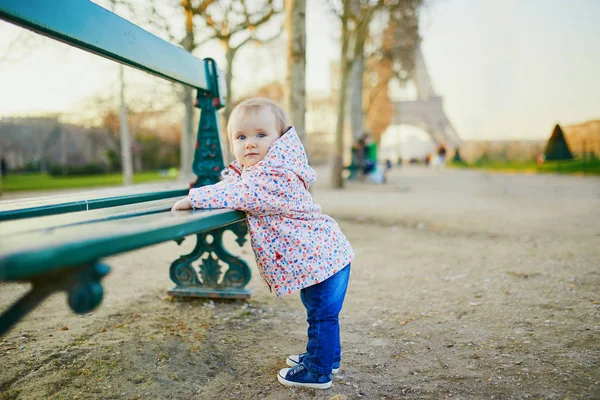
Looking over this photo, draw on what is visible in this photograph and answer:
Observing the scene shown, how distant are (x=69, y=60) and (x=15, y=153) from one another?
14.1 m

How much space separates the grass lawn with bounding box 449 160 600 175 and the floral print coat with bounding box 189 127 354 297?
17129mm

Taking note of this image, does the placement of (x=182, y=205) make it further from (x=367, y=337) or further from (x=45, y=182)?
(x=45, y=182)

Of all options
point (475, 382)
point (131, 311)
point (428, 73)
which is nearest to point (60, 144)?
point (131, 311)

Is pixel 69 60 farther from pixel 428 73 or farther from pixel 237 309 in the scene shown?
pixel 428 73

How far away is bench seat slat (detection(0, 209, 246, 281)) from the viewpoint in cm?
88

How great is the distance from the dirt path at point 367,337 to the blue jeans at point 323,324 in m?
0.11

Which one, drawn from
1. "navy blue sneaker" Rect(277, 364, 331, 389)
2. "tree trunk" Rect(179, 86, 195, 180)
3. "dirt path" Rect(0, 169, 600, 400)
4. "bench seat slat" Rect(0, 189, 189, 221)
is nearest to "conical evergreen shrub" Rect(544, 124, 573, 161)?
"tree trunk" Rect(179, 86, 195, 180)

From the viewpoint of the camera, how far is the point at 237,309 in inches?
115

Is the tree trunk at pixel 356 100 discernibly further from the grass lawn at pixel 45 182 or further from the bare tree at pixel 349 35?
the grass lawn at pixel 45 182

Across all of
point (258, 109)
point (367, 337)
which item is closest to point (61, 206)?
point (258, 109)

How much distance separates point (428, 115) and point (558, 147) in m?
18.4

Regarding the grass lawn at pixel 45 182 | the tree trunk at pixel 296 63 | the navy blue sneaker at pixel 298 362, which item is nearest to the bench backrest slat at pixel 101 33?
the navy blue sneaker at pixel 298 362

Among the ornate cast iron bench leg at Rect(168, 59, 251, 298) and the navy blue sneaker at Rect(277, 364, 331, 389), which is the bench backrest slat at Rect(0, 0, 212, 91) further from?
the navy blue sneaker at Rect(277, 364, 331, 389)

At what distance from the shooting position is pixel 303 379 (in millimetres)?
1960
